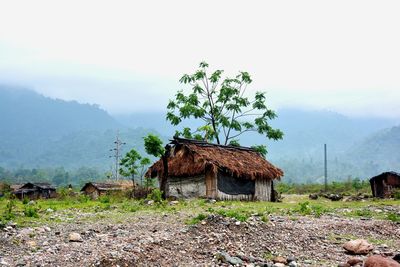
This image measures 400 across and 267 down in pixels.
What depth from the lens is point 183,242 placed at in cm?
938

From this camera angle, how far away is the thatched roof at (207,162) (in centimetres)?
2383

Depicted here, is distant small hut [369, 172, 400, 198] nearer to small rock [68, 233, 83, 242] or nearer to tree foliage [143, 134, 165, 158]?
tree foliage [143, 134, 165, 158]

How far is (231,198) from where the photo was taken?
24.6m

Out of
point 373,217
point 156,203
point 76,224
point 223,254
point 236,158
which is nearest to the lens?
point 223,254

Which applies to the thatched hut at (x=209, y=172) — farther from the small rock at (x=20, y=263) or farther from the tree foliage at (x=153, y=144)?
the small rock at (x=20, y=263)

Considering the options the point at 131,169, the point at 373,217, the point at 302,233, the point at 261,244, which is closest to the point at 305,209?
the point at 373,217

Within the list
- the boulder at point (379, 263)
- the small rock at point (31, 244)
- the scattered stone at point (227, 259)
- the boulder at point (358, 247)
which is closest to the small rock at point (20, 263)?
the small rock at point (31, 244)

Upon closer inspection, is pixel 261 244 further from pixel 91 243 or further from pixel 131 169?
pixel 131 169

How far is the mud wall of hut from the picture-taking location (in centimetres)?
2439

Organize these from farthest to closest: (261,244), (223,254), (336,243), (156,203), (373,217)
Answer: (156,203) → (373,217) → (336,243) → (261,244) → (223,254)

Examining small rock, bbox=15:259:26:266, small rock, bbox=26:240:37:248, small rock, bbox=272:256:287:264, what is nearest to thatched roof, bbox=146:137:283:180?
small rock, bbox=272:256:287:264

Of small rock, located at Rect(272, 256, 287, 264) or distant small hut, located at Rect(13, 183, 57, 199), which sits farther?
distant small hut, located at Rect(13, 183, 57, 199)

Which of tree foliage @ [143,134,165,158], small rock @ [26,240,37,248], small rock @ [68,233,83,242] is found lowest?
small rock @ [26,240,37,248]

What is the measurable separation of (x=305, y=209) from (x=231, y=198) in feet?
29.5
